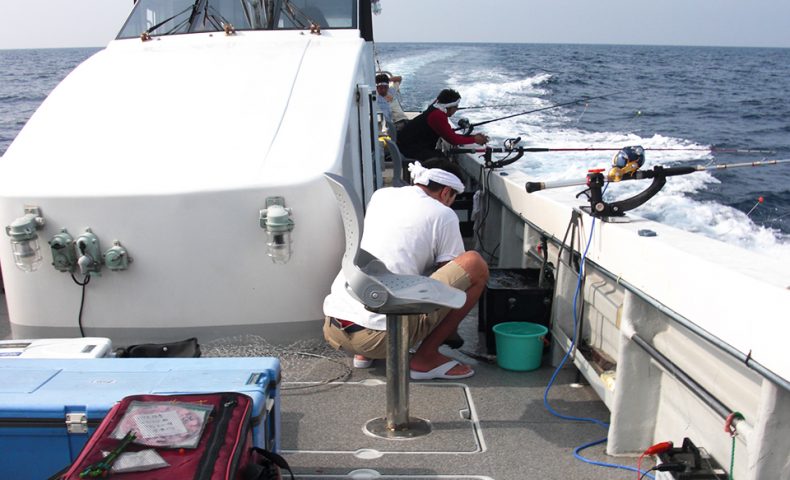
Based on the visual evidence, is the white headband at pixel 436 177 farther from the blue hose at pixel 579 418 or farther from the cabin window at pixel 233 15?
the cabin window at pixel 233 15

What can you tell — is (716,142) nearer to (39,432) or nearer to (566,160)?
(566,160)

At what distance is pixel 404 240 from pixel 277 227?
2.17 ft

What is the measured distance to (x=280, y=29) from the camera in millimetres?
5297

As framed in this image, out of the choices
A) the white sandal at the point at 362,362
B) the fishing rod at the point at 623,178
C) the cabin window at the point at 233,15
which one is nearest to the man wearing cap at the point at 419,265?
the white sandal at the point at 362,362

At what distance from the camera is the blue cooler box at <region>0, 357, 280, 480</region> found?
2.22 metres

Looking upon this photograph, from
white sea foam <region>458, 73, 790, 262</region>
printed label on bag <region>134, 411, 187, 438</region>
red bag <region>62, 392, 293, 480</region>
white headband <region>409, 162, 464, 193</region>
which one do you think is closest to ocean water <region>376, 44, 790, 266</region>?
white sea foam <region>458, 73, 790, 262</region>

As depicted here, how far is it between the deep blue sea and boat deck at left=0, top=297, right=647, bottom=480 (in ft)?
7.63

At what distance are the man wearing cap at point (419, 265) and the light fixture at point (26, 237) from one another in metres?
1.55

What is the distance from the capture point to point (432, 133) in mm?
7188

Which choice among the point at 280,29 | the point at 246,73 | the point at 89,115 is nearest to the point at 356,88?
the point at 246,73

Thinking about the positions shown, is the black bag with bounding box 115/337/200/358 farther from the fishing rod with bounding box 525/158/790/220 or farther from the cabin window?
the cabin window

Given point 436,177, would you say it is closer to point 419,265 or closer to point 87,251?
point 419,265

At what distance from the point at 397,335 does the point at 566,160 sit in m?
10.2

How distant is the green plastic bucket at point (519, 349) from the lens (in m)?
3.73
